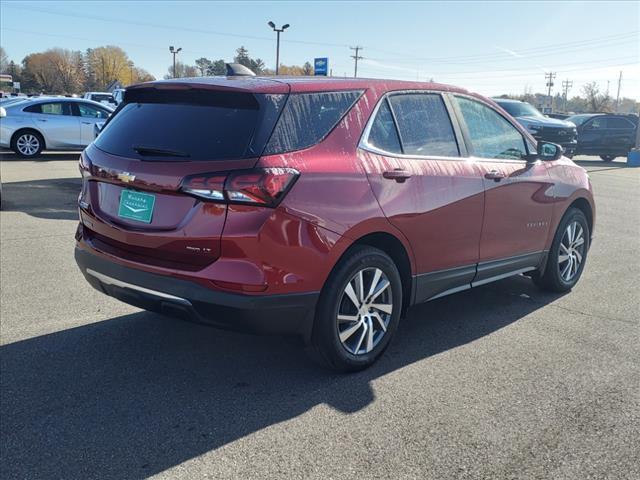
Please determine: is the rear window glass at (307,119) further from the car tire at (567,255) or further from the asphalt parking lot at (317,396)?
the car tire at (567,255)

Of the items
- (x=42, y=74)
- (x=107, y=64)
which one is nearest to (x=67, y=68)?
(x=42, y=74)

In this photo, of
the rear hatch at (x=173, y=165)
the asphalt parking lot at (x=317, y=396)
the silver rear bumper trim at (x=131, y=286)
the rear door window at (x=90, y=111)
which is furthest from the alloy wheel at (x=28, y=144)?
the silver rear bumper trim at (x=131, y=286)

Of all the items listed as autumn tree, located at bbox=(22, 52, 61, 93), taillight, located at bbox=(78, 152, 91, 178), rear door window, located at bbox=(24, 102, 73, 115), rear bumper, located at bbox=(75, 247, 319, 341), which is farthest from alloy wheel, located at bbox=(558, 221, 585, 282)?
autumn tree, located at bbox=(22, 52, 61, 93)

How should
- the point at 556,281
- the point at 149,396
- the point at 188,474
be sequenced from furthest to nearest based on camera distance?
the point at 556,281, the point at 149,396, the point at 188,474

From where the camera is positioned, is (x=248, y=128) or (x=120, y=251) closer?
(x=248, y=128)

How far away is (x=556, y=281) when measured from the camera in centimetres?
561

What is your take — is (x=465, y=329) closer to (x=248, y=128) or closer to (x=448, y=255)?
(x=448, y=255)

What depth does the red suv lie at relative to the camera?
325 cm

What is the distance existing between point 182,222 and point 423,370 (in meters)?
1.80

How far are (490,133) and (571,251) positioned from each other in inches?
66.4

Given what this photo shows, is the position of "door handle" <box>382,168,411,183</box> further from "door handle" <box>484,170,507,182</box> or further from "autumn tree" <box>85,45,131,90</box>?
"autumn tree" <box>85,45,131,90</box>

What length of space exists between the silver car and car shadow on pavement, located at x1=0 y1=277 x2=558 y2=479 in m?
13.5

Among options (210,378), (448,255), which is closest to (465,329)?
(448,255)

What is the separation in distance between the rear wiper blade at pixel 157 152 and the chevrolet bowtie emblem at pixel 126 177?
149 mm
